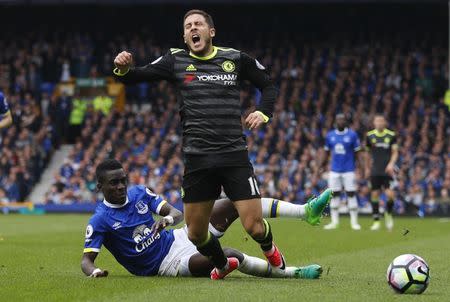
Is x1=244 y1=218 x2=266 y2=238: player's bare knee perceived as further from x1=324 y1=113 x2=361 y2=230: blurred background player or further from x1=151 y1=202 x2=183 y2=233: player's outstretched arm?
x1=324 y1=113 x2=361 y2=230: blurred background player

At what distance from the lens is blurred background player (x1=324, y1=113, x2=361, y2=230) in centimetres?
2044

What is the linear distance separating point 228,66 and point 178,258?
1.88 m

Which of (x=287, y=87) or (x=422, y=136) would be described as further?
(x=287, y=87)

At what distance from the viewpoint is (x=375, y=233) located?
1802 cm

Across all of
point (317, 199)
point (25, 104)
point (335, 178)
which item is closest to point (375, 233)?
point (335, 178)

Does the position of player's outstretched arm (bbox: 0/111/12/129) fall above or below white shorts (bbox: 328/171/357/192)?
above

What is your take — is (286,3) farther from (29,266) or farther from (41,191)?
(29,266)

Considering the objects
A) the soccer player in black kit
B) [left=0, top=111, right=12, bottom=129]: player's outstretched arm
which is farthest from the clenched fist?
[left=0, top=111, right=12, bottom=129]: player's outstretched arm

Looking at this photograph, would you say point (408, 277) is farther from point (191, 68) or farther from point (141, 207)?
point (141, 207)

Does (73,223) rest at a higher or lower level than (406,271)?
lower

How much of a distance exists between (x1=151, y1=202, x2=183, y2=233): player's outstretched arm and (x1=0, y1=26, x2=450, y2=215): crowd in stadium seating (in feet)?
62.8

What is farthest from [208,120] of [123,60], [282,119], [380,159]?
[282,119]

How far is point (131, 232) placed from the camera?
28.8 ft

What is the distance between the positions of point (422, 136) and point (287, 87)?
18.8 feet
